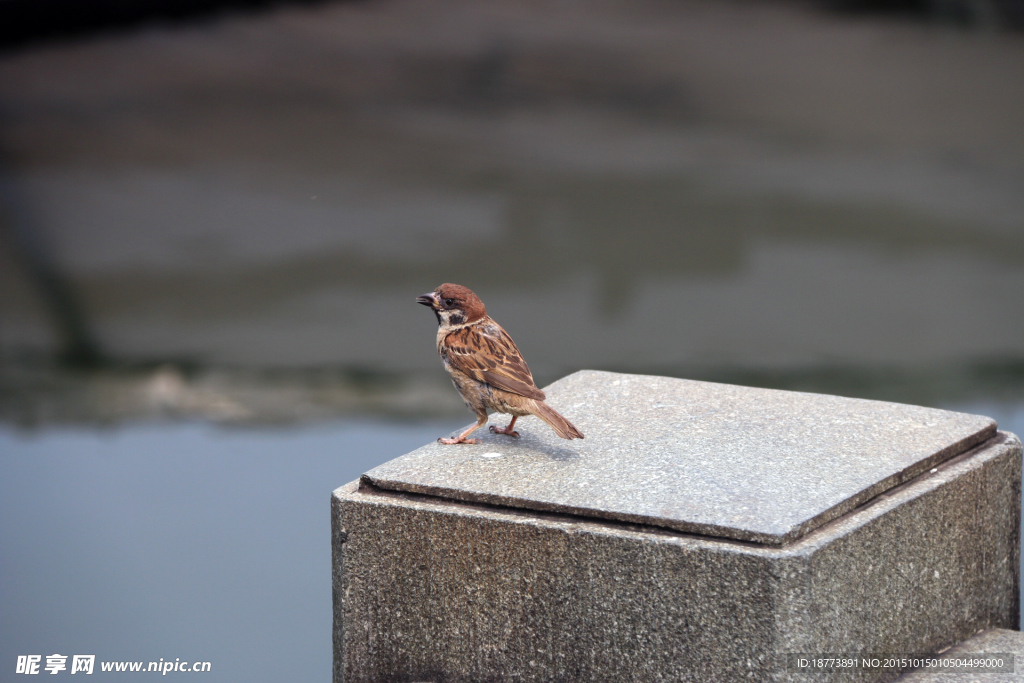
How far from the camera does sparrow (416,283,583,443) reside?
320 centimetres

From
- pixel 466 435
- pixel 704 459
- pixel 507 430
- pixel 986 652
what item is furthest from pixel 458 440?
Answer: pixel 986 652

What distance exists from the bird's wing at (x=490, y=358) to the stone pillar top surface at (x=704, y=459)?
0.25 metres

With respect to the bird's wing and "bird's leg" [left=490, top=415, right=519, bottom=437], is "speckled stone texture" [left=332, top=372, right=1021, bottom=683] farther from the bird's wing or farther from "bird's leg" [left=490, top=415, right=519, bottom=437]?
the bird's wing

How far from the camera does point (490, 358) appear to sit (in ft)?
10.7

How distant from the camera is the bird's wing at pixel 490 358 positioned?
3205 mm

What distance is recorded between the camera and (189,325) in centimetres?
734

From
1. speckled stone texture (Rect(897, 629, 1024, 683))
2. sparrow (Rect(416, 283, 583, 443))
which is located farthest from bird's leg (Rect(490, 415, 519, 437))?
speckled stone texture (Rect(897, 629, 1024, 683))

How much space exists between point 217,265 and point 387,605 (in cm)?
480

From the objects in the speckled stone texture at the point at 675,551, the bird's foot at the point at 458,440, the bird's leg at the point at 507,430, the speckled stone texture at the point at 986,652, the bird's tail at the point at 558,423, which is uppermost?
the bird's leg at the point at 507,430

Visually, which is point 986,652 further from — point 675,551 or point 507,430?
point 507,430

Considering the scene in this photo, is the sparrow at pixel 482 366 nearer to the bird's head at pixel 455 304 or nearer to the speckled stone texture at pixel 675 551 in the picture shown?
the bird's head at pixel 455 304

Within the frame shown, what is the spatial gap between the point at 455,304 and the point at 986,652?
6.70 feet

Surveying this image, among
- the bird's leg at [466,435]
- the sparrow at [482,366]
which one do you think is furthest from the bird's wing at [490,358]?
the bird's leg at [466,435]

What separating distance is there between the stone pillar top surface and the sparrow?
0.15 m
